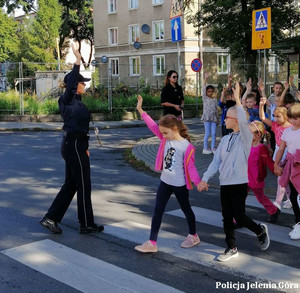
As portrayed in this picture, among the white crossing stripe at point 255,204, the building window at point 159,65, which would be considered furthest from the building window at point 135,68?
the white crossing stripe at point 255,204

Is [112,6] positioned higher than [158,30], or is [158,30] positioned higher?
[112,6]

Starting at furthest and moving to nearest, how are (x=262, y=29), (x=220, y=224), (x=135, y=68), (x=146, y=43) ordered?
(x=146, y=43) → (x=135, y=68) → (x=262, y=29) → (x=220, y=224)

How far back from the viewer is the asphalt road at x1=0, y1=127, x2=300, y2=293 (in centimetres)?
418

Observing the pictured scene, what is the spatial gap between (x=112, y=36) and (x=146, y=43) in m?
4.87

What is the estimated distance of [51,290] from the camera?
3.90m

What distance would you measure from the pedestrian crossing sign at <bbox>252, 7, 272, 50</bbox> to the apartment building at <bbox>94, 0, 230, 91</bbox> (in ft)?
80.6

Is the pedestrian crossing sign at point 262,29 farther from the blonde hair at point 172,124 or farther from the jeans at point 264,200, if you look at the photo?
the blonde hair at point 172,124

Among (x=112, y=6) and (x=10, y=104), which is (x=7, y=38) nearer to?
(x=112, y=6)

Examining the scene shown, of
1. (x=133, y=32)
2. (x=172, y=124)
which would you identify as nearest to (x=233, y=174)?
(x=172, y=124)

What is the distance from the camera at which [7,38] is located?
48.1 meters

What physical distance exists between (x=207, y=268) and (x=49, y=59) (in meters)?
45.9

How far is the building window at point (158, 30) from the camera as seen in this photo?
131ft

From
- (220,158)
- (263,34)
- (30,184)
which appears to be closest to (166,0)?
(263,34)

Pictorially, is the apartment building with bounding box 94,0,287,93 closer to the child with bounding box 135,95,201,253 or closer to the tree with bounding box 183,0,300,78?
the tree with bounding box 183,0,300,78
